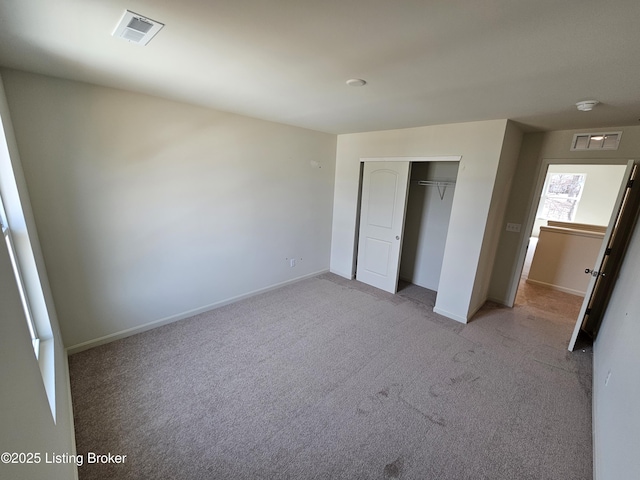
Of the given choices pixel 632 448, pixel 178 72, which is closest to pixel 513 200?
pixel 632 448

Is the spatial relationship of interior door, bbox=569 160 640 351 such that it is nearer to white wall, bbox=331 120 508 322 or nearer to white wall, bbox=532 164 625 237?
white wall, bbox=331 120 508 322

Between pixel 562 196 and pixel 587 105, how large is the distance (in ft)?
25.7

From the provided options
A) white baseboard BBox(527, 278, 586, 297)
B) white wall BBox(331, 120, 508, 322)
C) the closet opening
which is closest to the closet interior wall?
the closet opening

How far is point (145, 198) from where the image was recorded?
2598 millimetres

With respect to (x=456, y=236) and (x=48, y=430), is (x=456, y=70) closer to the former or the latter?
(x=456, y=236)

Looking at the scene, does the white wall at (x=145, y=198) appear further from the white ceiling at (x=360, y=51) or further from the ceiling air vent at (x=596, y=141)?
the ceiling air vent at (x=596, y=141)

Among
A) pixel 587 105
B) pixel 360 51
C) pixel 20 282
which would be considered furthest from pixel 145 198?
pixel 587 105

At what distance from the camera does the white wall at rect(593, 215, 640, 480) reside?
125 centimetres

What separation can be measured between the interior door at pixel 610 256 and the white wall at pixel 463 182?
969 mm

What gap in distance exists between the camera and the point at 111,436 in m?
1.72

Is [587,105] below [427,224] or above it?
above

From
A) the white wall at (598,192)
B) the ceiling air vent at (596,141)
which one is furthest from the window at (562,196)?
the ceiling air vent at (596,141)

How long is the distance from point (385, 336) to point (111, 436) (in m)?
2.43

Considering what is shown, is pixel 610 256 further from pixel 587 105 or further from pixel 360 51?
pixel 360 51
